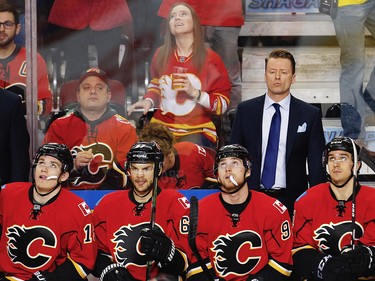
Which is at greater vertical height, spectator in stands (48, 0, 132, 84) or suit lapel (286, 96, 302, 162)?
spectator in stands (48, 0, 132, 84)

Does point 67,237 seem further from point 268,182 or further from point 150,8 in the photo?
point 150,8

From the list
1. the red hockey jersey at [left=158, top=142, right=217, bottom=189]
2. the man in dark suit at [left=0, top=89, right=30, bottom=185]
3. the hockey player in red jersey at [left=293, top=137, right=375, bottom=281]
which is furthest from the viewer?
the red hockey jersey at [left=158, top=142, right=217, bottom=189]

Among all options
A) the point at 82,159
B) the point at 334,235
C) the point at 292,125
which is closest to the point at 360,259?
the point at 334,235

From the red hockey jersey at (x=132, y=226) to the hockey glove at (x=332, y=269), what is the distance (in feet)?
2.21

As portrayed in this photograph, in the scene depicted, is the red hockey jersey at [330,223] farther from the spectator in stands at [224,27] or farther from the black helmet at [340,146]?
the spectator in stands at [224,27]

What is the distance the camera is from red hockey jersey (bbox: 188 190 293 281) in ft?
17.2

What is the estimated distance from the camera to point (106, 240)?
5.39m

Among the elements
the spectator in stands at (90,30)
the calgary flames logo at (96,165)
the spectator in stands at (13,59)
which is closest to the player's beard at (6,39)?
the spectator in stands at (13,59)

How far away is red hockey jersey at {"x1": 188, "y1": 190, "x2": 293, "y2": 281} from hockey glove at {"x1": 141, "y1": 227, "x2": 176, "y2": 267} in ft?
0.63

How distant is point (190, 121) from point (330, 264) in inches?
57.1

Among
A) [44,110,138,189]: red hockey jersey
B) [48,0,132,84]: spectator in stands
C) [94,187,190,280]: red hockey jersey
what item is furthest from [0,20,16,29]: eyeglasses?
[94,187,190,280]: red hockey jersey

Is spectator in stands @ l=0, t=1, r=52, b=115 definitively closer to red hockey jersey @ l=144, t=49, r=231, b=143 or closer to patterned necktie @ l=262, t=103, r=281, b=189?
red hockey jersey @ l=144, t=49, r=231, b=143

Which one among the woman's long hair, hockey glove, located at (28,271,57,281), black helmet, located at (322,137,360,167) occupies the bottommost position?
hockey glove, located at (28,271,57,281)

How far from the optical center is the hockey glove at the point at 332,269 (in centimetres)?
505
